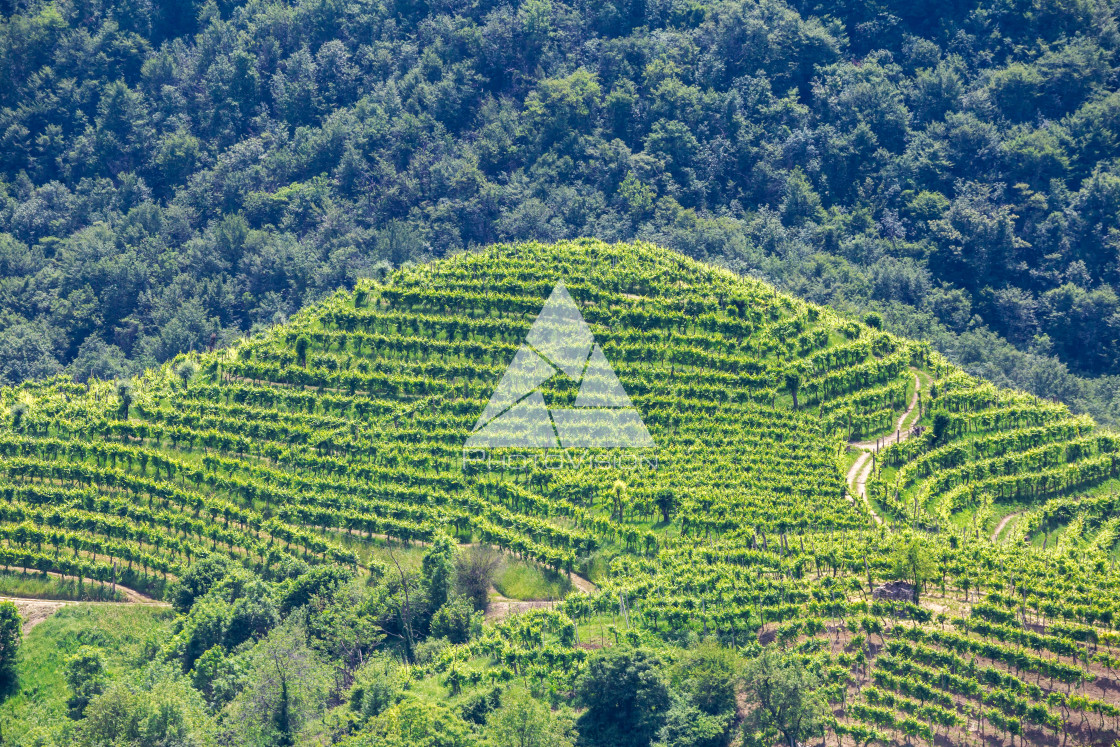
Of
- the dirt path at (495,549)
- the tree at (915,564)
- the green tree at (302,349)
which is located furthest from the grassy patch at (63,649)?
the tree at (915,564)

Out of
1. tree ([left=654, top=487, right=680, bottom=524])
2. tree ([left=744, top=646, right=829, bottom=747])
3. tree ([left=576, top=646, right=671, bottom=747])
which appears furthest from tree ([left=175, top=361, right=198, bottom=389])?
tree ([left=744, top=646, right=829, bottom=747])

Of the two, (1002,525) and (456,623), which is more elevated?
(1002,525)

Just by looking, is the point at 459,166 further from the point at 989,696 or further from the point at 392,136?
the point at 989,696

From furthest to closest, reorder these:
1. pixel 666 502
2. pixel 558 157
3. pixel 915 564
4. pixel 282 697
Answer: pixel 558 157 → pixel 666 502 → pixel 915 564 → pixel 282 697

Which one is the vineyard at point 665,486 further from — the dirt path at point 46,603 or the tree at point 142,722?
the tree at point 142,722

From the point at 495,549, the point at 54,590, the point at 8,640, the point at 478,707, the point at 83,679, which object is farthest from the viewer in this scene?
the point at 54,590

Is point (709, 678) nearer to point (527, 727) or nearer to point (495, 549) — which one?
point (527, 727)

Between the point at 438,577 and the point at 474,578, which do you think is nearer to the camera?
the point at 438,577

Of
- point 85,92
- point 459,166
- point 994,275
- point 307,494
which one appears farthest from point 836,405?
point 85,92

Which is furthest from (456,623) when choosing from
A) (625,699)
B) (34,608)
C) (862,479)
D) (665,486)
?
(862,479)
